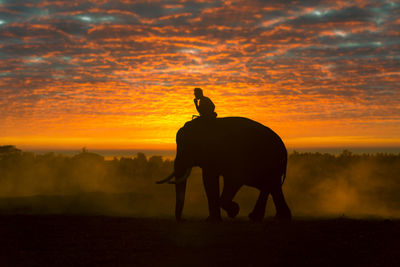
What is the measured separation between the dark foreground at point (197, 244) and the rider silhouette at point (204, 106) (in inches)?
155

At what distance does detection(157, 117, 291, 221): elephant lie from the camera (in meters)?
17.7

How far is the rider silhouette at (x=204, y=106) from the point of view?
18578mm

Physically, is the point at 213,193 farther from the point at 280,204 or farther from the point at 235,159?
the point at 280,204

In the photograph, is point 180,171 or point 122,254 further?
point 180,171

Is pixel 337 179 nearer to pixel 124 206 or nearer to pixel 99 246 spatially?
pixel 124 206

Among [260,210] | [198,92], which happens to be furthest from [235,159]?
[198,92]

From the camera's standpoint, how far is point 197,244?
13258 mm

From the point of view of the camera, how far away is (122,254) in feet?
40.4

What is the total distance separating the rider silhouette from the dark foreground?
155 inches

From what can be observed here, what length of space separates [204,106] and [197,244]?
6.43 meters

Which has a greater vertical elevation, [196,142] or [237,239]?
[196,142]

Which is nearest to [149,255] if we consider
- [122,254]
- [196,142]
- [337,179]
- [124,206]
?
[122,254]

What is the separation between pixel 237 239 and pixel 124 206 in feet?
56.7

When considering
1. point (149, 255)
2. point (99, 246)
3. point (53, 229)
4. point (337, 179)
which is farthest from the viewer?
point (337, 179)
